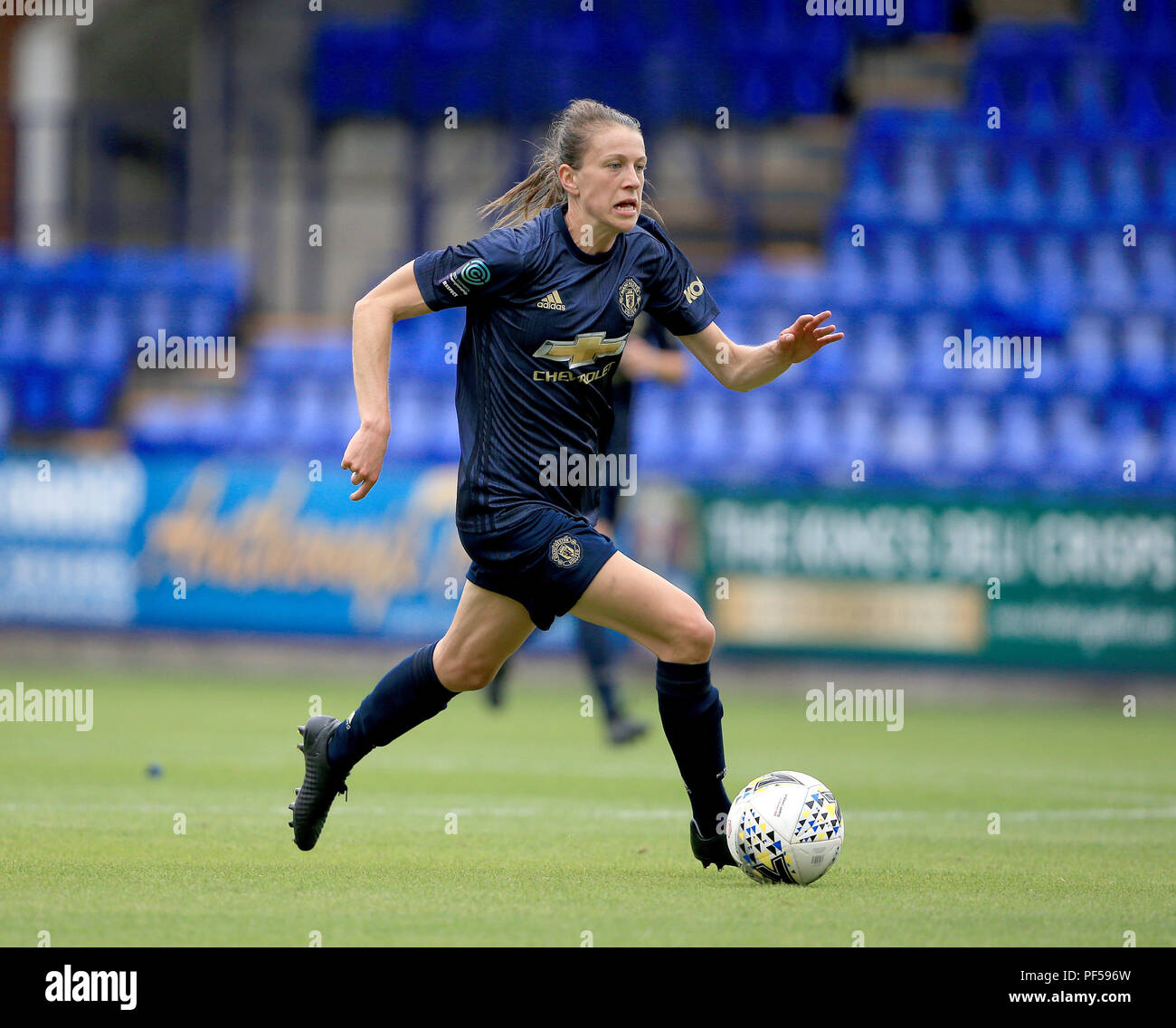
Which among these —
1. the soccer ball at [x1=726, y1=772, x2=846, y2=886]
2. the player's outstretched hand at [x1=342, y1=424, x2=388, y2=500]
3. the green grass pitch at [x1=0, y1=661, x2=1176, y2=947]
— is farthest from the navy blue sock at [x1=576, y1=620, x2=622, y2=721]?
the player's outstretched hand at [x1=342, y1=424, x2=388, y2=500]

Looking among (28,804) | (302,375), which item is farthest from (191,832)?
(302,375)

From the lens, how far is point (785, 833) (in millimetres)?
5004

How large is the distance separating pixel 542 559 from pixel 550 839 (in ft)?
4.65

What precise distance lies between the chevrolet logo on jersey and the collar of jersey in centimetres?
24

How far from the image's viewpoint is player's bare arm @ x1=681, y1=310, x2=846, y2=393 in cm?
523

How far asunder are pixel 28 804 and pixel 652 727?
4615mm

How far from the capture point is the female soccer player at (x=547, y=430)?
5000 millimetres
